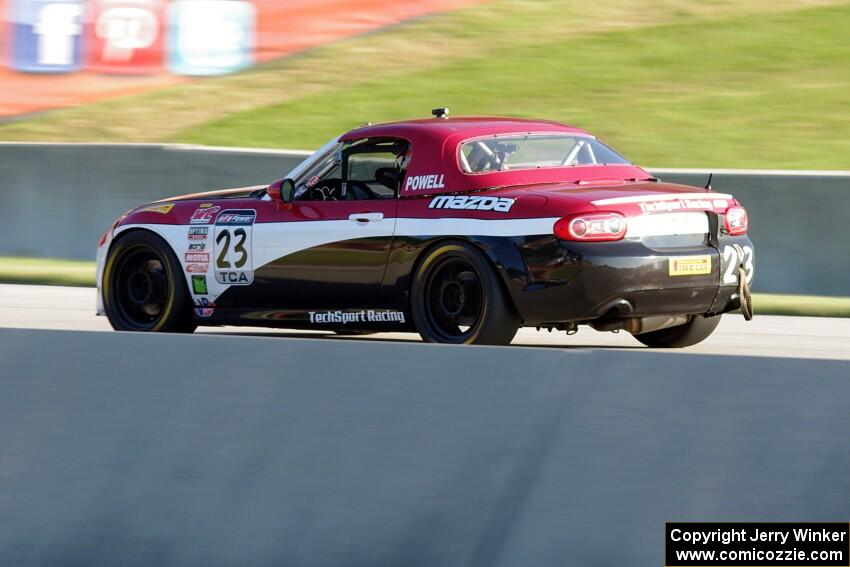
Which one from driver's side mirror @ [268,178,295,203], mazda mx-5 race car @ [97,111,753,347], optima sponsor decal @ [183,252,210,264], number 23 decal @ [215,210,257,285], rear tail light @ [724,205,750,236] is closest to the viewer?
mazda mx-5 race car @ [97,111,753,347]

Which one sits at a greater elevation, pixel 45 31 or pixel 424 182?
pixel 424 182

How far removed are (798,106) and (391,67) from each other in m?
6.45

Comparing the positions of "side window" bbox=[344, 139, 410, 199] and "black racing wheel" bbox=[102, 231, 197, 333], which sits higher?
"side window" bbox=[344, 139, 410, 199]

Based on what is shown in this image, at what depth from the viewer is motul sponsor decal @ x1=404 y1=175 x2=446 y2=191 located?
844cm

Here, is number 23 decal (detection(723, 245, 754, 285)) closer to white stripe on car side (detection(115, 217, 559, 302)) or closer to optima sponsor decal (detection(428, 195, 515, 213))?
white stripe on car side (detection(115, 217, 559, 302))

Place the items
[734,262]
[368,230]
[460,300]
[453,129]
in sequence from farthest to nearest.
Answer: [453,129]
[368,230]
[734,262]
[460,300]

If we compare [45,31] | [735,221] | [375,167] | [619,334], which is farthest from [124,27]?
[735,221]

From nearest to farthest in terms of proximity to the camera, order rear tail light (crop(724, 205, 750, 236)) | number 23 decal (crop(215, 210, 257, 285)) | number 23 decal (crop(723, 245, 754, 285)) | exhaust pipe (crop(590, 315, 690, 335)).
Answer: exhaust pipe (crop(590, 315, 690, 335))
number 23 decal (crop(723, 245, 754, 285))
rear tail light (crop(724, 205, 750, 236))
number 23 decal (crop(215, 210, 257, 285))

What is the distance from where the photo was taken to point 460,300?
8.20 m

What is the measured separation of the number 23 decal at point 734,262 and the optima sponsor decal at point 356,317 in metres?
1.80

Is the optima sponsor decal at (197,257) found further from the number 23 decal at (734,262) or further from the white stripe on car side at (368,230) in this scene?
the number 23 decal at (734,262)

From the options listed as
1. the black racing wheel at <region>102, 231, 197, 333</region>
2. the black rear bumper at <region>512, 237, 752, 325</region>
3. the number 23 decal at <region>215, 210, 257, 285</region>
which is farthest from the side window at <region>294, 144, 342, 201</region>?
the black rear bumper at <region>512, 237, 752, 325</region>

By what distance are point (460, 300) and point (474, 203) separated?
1.74 ft

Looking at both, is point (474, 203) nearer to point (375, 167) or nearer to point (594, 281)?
point (594, 281)
